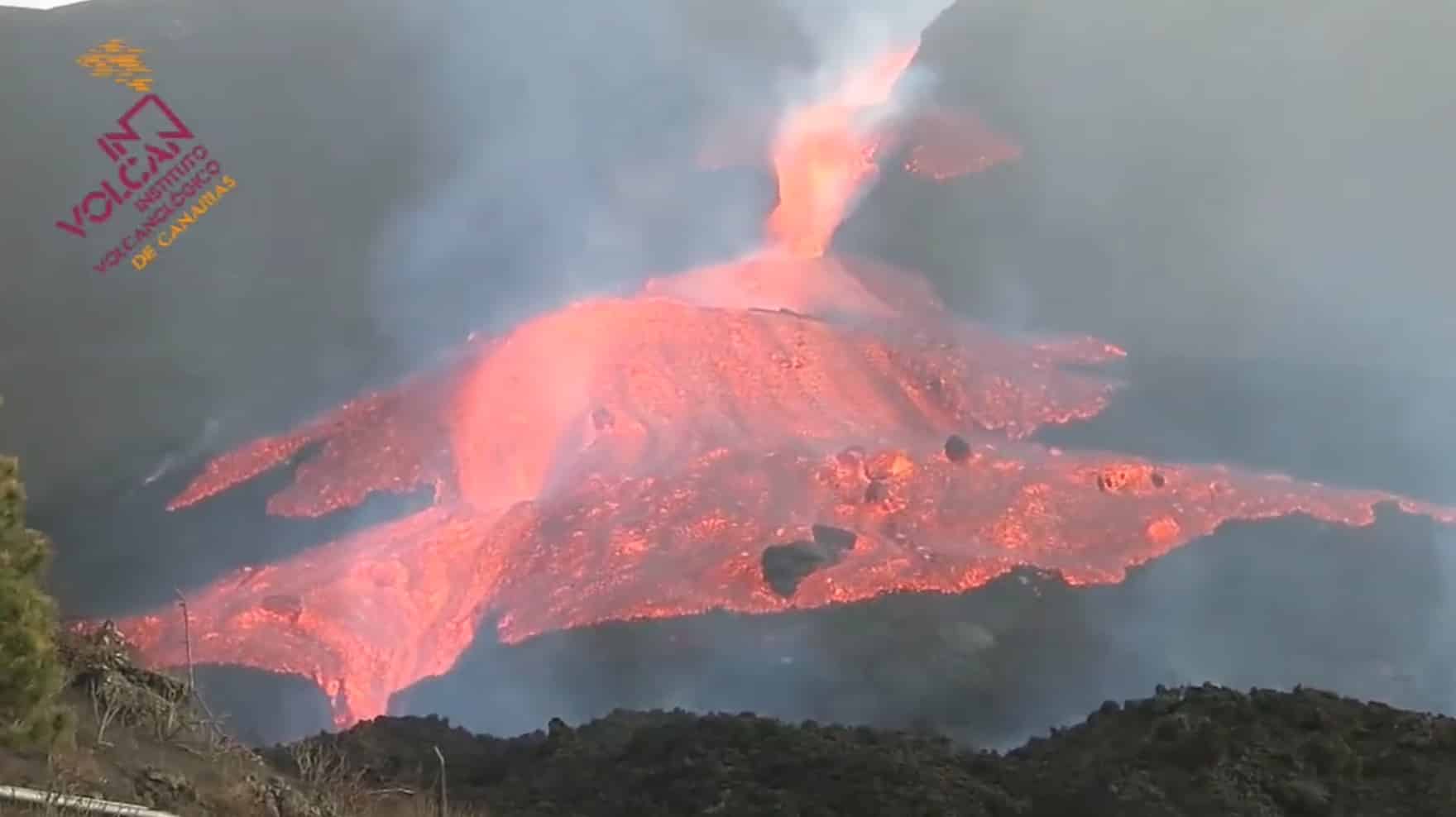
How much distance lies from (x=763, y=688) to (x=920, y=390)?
11067 mm

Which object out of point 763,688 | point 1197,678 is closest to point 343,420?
point 763,688

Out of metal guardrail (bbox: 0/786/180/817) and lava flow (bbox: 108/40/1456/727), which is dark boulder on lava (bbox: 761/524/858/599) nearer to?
lava flow (bbox: 108/40/1456/727)

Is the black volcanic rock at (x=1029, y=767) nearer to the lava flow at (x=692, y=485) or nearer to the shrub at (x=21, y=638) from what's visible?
the shrub at (x=21, y=638)

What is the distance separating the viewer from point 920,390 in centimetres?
2612

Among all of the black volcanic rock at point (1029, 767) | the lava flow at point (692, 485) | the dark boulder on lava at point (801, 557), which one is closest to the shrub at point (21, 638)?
the black volcanic rock at point (1029, 767)

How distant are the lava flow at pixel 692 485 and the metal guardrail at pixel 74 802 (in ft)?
44.1

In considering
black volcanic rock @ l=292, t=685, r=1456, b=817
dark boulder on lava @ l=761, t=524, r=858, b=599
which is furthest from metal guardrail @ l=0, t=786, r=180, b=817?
dark boulder on lava @ l=761, t=524, r=858, b=599

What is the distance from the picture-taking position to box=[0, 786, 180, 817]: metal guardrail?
12.9 ft

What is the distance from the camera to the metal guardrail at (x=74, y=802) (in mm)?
3924

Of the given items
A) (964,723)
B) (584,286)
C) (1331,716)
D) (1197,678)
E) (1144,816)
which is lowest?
(1144,816)

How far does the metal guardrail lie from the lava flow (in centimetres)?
1343

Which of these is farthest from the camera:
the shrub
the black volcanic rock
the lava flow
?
the lava flow

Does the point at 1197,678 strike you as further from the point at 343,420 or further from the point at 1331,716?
the point at 343,420

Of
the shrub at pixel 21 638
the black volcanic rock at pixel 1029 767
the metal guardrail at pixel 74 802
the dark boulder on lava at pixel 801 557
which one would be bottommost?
the metal guardrail at pixel 74 802
